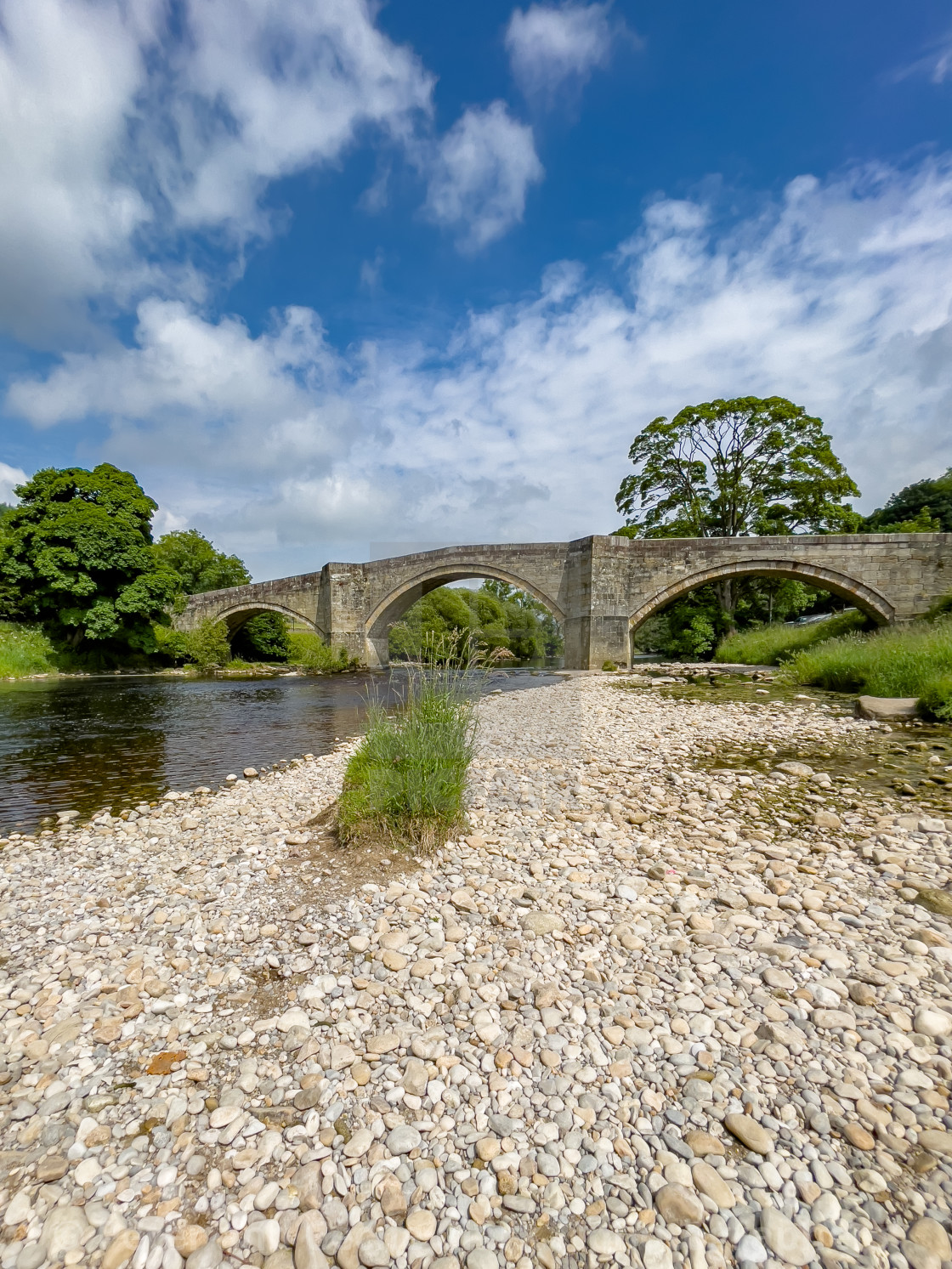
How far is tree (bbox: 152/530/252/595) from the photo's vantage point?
4278 cm

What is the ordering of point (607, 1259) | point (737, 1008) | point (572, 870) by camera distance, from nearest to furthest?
point (607, 1259) < point (737, 1008) < point (572, 870)

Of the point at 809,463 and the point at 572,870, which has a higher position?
the point at 809,463

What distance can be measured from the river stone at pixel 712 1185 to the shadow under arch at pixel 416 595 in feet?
68.2

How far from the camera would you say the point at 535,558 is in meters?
22.5

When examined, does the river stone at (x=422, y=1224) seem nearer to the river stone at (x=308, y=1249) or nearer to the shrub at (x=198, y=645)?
the river stone at (x=308, y=1249)

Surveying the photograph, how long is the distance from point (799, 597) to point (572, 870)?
2743 cm

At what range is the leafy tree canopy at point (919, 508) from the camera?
3145 cm

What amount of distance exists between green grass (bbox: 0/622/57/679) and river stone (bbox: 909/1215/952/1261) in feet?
85.6

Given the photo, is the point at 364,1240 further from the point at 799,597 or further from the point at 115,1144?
the point at 799,597

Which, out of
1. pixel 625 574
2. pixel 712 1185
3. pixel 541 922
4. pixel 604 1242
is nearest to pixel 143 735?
pixel 541 922

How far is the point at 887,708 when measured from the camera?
8219 mm

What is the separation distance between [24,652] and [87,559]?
427 centimetres

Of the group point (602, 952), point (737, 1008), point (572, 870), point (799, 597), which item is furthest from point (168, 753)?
point (799, 597)

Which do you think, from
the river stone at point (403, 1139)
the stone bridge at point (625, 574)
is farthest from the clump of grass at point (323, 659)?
the river stone at point (403, 1139)
